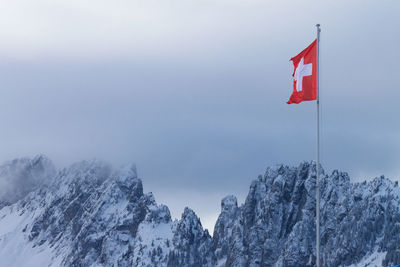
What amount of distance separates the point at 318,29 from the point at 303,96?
6465mm

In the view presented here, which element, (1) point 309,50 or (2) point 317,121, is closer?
(2) point 317,121

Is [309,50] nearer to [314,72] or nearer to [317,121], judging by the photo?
[314,72]

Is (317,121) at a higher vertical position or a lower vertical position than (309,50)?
lower

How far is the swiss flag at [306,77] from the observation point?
272 feet

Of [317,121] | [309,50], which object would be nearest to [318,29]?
[309,50]

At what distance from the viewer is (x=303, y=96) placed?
83438 mm

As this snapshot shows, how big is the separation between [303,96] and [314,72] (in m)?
2.53

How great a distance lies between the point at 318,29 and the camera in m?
82.2

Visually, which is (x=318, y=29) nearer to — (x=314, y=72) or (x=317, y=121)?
(x=314, y=72)

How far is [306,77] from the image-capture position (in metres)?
83.7

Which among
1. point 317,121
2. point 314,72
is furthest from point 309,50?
point 317,121

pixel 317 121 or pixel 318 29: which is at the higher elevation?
pixel 318 29

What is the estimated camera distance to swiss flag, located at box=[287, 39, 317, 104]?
8288 cm

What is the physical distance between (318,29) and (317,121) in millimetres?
9676
